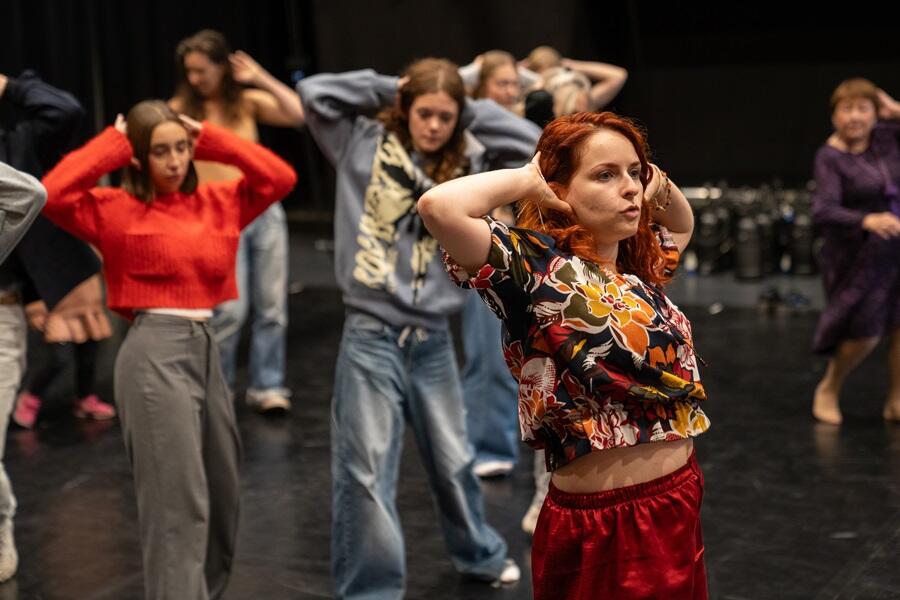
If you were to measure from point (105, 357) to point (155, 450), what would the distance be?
13.5 ft

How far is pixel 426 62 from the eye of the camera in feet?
13.6

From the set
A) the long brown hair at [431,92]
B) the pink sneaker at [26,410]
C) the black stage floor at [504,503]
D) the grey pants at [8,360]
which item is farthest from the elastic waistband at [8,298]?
the pink sneaker at [26,410]

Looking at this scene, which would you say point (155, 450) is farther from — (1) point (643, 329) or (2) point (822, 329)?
(2) point (822, 329)

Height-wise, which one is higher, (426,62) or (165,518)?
(426,62)

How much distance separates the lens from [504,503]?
5.27 m

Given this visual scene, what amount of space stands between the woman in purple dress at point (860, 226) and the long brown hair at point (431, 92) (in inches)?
95.1

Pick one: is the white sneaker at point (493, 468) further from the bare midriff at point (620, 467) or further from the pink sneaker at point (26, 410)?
the bare midriff at point (620, 467)

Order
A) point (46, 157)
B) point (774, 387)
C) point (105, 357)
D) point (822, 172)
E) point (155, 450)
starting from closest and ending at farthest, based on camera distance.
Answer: point (155, 450)
point (46, 157)
point (822, 172)
point (774, 387)
point (105, 357)

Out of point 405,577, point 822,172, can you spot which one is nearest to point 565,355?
point 405,577

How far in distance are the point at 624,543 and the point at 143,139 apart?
1.86 m

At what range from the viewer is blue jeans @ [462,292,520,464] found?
5.51m

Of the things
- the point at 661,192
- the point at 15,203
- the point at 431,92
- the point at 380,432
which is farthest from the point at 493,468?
the point at 661,192

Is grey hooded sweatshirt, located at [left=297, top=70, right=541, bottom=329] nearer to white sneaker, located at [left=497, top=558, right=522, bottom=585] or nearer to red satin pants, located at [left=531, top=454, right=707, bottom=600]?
white sneaker, located at [left=497, top=558, right=522, bottom=585]

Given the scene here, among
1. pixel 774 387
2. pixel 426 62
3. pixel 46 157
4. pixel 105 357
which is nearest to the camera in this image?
pixel 426 62
